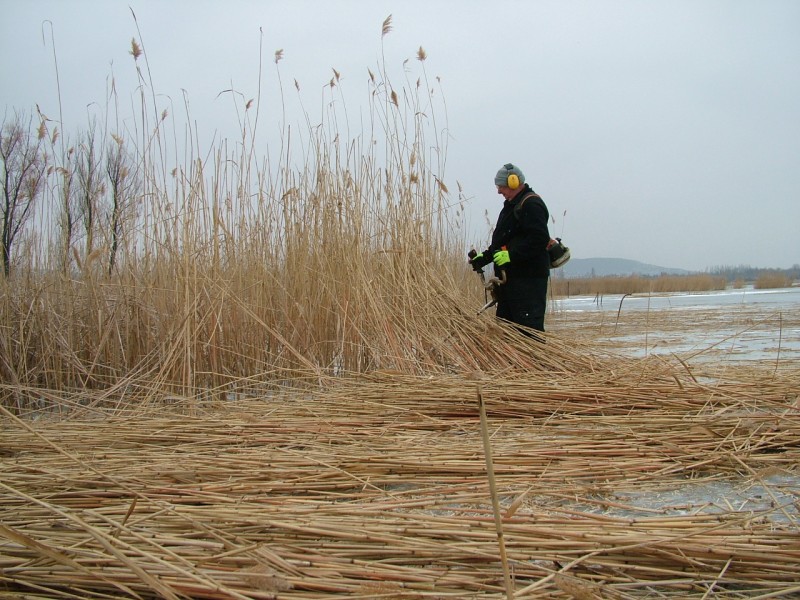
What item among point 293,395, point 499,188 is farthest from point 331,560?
point 499,188

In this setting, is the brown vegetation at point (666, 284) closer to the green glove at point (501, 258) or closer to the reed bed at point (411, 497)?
the green glove at point (501, 258)

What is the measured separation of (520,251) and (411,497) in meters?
2.21

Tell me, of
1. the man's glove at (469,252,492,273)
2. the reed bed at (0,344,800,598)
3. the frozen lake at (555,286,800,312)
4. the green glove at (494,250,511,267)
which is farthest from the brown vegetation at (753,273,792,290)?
the reed bed at (0,344,800,598)

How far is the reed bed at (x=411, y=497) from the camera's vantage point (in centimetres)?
97

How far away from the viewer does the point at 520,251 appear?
3.33 metres

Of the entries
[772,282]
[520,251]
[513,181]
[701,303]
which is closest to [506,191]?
[513,181]

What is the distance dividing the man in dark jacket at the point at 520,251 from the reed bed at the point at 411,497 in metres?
1.07

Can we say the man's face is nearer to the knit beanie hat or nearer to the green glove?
the knit beanie hat

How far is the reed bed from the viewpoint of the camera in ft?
3.17

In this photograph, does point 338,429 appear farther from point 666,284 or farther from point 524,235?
point 666,284

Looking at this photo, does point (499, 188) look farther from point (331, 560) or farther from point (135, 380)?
point (331, 560)

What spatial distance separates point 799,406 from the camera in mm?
1940

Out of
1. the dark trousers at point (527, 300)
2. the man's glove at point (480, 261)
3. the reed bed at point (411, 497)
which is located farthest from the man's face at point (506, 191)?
the reed bed at point (411, 497)

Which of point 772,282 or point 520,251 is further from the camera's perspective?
point 772,282
